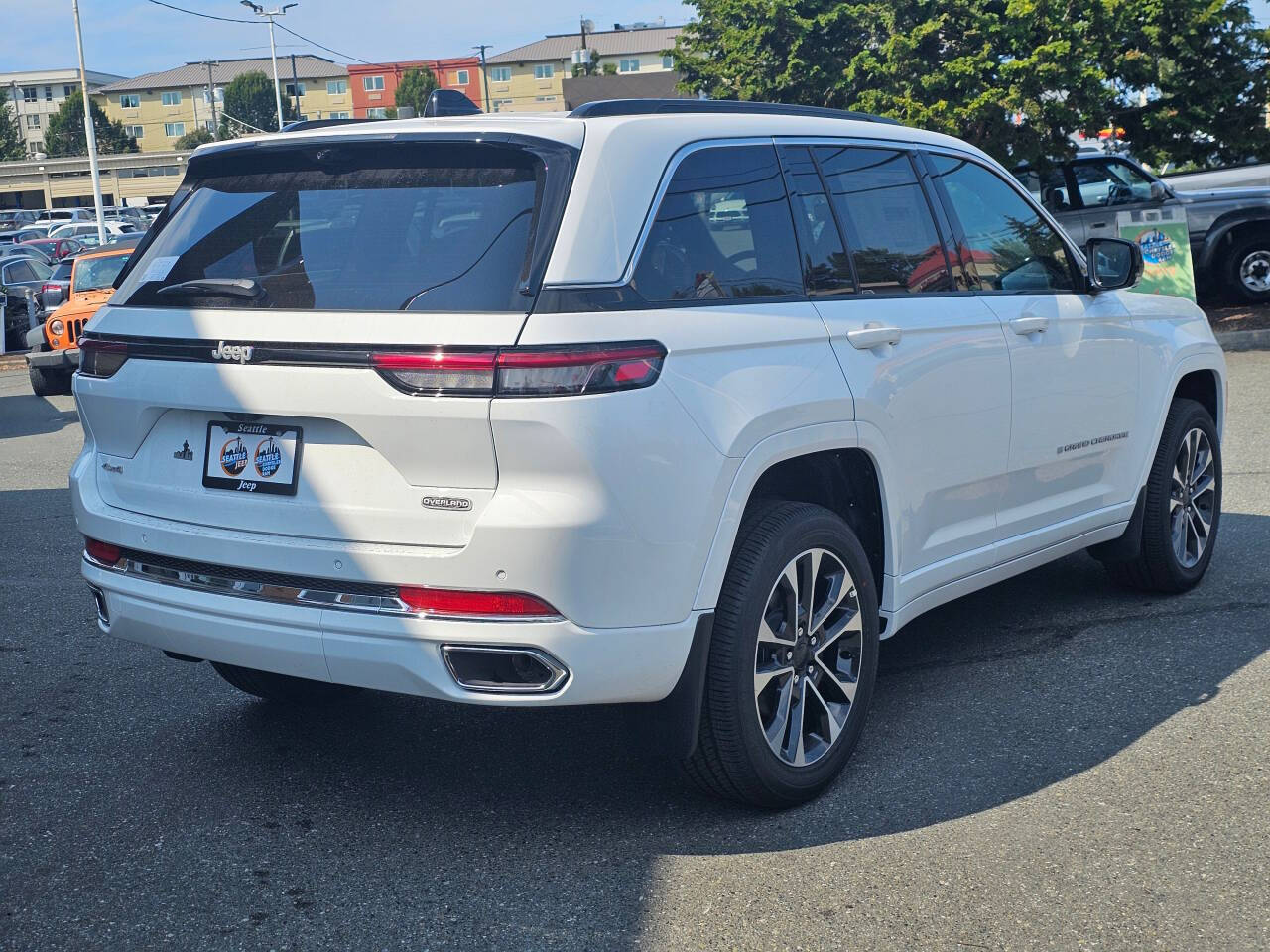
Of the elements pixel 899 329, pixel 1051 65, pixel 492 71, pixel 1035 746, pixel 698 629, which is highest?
pixel 492 71

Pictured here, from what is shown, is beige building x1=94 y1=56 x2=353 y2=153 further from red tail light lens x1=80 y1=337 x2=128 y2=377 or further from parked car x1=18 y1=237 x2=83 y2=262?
red tail light lens x1=80 y1=337 x2=128 y2=377

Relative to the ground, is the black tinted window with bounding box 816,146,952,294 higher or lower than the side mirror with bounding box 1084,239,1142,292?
higher

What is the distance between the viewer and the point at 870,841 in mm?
3771

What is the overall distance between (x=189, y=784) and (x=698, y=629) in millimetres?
1729

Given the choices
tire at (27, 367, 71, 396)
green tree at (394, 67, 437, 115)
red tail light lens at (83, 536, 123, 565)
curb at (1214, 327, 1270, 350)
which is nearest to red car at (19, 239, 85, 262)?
tire at (27, 367, 71, 396)

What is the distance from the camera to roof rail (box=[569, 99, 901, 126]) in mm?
3716

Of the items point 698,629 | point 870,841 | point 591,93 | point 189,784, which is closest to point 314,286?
point 698,629

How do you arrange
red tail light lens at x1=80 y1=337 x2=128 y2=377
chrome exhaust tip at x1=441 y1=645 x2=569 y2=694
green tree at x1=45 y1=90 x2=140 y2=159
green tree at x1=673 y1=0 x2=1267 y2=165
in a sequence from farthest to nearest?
green tree at x1=45 y1=90 x2=140 y2=159 → green tree at x1=673 y1=0 x2=1267 y2=165 → red tail light lens at x1=80 y1=337 x2=128 y2=377 → chrome exhaust tip at x1=441 y1=645 x2=569 y2=694

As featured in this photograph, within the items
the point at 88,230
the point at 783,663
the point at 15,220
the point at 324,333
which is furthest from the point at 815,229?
the point at 15,220

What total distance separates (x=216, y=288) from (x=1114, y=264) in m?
3.44

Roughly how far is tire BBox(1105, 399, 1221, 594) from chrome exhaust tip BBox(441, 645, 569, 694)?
11.1ft

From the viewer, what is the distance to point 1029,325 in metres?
4.91

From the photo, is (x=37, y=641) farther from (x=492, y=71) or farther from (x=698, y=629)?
(x=492, y=71)

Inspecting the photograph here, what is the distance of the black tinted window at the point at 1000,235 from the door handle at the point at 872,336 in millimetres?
736
